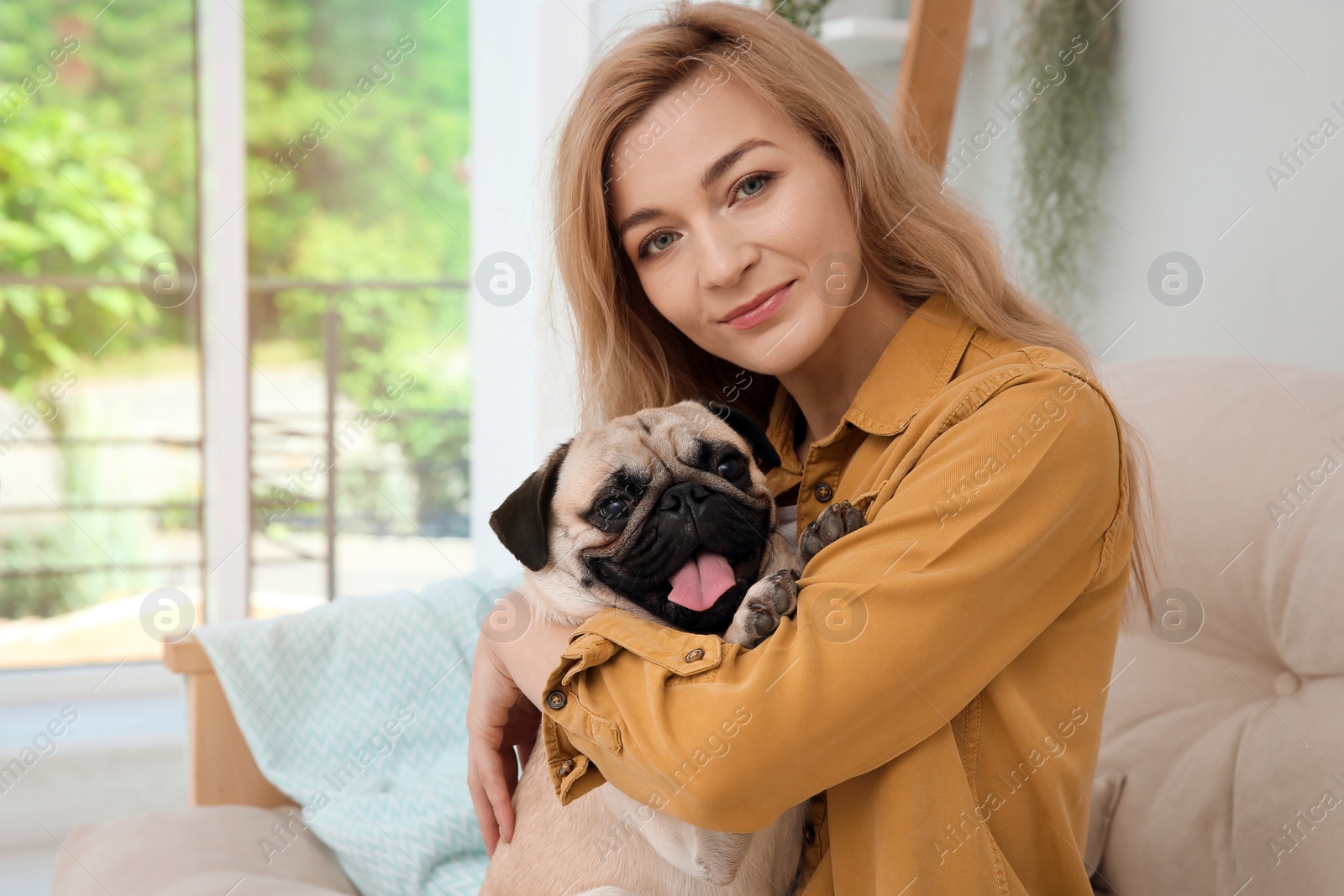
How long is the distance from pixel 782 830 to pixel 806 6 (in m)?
2.73

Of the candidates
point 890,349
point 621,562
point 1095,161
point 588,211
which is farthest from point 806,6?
point 621,562

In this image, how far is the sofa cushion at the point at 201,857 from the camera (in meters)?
1.83

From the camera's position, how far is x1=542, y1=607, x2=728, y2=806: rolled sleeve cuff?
123 cm

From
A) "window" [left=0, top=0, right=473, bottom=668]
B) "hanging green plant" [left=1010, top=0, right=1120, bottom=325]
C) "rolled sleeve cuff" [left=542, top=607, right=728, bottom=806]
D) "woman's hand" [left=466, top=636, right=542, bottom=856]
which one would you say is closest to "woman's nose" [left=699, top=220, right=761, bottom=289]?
"rolled sleeve cuff" [left=542, top=607, right=728, bottom=806]

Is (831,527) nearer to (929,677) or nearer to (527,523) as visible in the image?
(929,677)

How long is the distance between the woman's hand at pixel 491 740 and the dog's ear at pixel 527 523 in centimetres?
18

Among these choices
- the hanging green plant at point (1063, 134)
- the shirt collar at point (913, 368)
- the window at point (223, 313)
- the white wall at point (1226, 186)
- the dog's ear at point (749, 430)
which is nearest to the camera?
the shirt collar at point (913, 368)

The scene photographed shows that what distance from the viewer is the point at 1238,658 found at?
172 centimetres

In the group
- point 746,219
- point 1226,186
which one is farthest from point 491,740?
point 1226,186

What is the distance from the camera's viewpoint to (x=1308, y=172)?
6.88 ft

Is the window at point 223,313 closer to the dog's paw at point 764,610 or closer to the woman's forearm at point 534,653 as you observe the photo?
the woman's forearm at point 534,653

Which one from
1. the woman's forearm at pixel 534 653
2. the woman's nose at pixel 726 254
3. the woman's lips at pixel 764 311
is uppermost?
the woman's nose at pixel 726 254

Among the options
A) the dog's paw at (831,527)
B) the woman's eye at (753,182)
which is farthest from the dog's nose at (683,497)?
the woman's eye at (753,182)

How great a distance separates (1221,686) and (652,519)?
1.04 m
